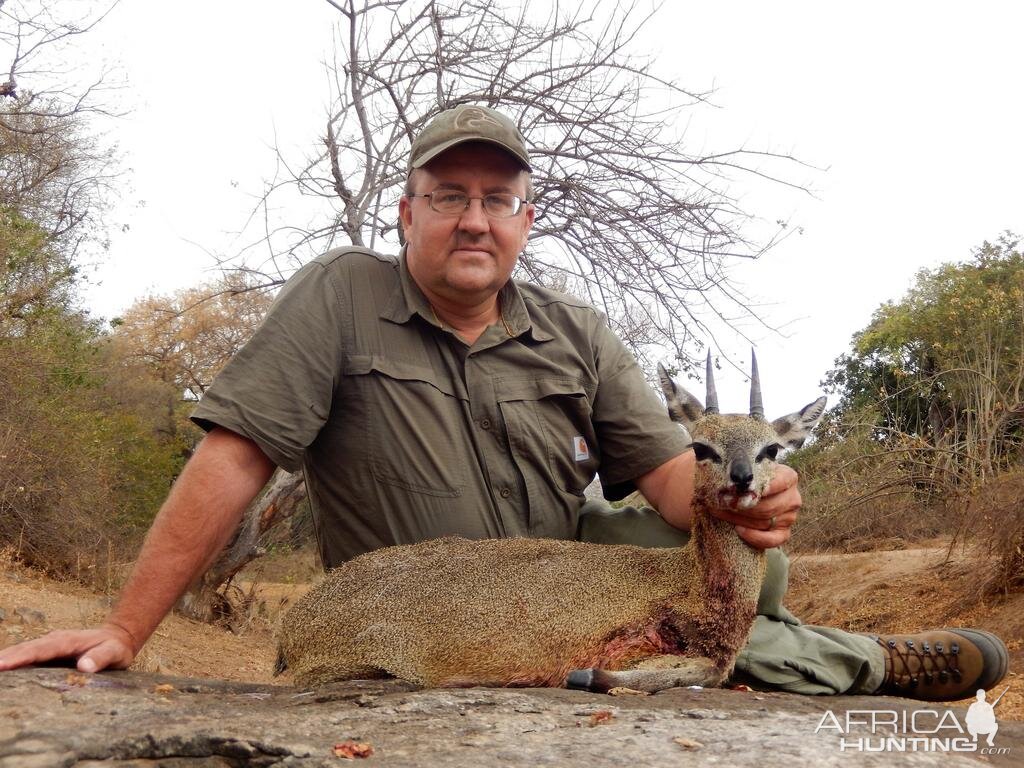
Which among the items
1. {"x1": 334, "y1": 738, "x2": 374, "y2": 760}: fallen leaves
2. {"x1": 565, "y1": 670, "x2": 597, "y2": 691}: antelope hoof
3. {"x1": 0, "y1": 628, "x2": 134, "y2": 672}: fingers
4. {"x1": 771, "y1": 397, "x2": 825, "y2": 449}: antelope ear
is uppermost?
{"x1": 771, "y1": 397, "x2": 825, "y2": 449}: antelope ear

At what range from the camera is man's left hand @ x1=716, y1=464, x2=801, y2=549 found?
14.5 ft

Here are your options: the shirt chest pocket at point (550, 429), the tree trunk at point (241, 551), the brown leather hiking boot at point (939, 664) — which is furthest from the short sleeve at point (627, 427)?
the tree trunk at point (241, 551)

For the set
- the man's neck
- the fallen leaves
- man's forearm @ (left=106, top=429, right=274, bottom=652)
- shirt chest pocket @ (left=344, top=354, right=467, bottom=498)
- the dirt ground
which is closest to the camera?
the fallen leaves

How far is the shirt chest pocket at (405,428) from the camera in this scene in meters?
4.99

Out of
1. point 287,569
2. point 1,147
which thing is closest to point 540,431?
point 287,569

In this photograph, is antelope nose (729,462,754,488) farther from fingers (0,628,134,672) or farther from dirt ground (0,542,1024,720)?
dirt ground (0,542,1024,720)

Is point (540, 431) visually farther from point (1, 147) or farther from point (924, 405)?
point (924, 405)

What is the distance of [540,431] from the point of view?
5.30 metres

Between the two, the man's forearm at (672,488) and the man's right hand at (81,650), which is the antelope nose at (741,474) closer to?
the man's forearm at (672,488)

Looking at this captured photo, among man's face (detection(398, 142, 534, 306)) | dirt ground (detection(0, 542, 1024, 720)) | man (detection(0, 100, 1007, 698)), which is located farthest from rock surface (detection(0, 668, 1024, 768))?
dirt ground (detection(0, 542, 1024, 720))

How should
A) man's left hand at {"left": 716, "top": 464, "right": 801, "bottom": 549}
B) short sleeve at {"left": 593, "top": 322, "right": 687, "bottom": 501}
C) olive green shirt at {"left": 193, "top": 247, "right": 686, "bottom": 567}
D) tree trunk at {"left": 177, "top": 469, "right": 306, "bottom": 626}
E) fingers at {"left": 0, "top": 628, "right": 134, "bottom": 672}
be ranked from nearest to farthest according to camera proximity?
fingers at {"left": 0, "top": 628, "right": 134, "bottom": 672} < man's left hand at {"left": 716, "top": 464, "right": 801, "bottom": 549} < olive green shirt at {"left": 193, "top": 247, "right": 686, "bottom": 567} < short sleeve at {"left": 593, "top": 322, "right": 687, "bottom": 501} < tree trunk at {"left": 177, "top": 469, "right": 306, "bottom": 626}

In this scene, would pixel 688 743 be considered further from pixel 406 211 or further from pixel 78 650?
pixel 406 211

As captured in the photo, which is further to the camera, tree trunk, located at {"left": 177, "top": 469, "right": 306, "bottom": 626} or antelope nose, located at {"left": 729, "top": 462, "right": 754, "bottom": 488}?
tree trunk, located at {"left": 177, "top": 469, "right": 306, "bottom": 626}

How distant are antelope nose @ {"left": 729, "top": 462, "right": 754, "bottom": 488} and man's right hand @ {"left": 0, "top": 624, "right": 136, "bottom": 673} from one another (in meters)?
2.80
